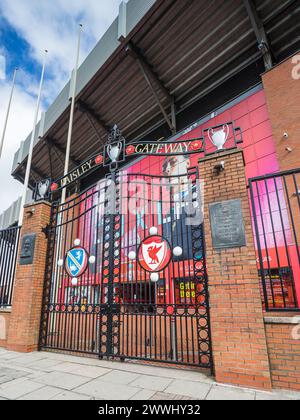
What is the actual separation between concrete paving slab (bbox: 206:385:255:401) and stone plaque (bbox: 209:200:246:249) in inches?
75.7

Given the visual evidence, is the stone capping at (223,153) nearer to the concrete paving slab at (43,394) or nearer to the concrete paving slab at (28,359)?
the concrete paving slab at (43,394)

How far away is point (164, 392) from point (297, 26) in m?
13.0

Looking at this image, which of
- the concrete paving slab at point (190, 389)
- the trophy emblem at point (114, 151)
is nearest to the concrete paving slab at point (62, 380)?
the concrete paving slab at point (190, 389)

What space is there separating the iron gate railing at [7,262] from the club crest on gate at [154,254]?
13.4ft

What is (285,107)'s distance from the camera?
363 inches

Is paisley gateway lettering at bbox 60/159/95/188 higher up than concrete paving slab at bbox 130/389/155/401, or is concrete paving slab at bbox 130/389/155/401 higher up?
paisley gateway lettering at bbox 60/159/95/188

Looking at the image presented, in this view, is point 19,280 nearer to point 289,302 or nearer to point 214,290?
point 214,290

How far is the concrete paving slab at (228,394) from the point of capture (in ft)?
9.80

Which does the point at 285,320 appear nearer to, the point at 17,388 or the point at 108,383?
the point at 108,383

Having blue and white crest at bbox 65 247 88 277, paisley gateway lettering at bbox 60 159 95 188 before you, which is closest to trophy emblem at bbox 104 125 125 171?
paisley gateway lettering at bbox 60 159 95 188

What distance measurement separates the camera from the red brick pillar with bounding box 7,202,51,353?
580 cm

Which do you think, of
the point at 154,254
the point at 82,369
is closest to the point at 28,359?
the point at 82,369

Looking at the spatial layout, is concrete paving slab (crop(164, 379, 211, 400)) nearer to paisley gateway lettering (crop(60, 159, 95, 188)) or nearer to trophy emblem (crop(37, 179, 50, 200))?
paisley gateway lettering (crop(60, 159, 95, 188))

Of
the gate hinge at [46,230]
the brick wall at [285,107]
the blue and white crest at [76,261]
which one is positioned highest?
the brick wall at [285,107]
